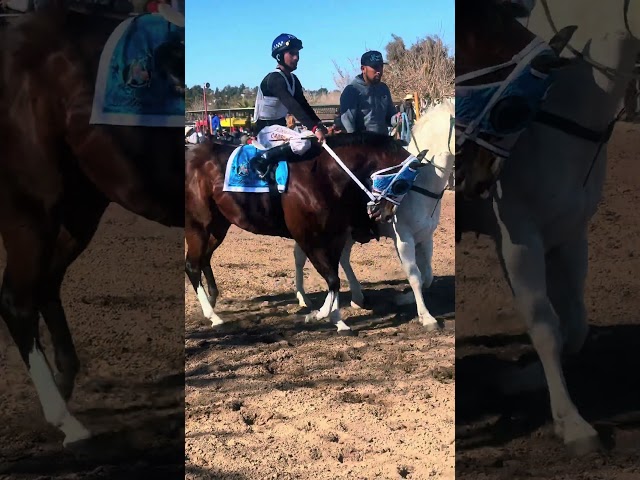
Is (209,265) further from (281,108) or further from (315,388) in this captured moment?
(315,388)

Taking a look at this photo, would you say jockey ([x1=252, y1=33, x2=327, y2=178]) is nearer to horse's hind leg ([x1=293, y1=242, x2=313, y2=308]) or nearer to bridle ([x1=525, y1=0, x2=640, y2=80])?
horse's hind leg ([x1=293, y1=242, x2=313, y2=308])

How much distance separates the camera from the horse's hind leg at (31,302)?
235cm

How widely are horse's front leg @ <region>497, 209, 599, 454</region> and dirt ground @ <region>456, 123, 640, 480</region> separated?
0.12 ft

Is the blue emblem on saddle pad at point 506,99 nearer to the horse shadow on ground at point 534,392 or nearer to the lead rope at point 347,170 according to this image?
the horse shadow on ground at point 534,392

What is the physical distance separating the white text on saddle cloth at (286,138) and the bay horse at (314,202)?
0.30 ft

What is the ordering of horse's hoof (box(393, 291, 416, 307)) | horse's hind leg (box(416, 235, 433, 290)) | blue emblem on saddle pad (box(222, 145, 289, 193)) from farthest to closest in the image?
horse's hoof (box(393, 291, 416, 307))
horse's hind leg (box(416, 235, 433, 290))
blue emblem on saddle pad (box(222, 145, 289, 193))

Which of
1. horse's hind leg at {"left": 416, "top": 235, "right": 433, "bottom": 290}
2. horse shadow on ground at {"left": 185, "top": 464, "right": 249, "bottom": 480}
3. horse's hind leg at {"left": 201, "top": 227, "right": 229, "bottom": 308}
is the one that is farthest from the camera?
horse's hind leg at {"left": 416, "top": 235, "right": 433, "bottom": 290}

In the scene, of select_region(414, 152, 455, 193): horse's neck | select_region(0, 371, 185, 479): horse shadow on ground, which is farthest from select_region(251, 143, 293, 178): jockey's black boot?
select_region(0, 371, 185, 479): horse shadow on ground

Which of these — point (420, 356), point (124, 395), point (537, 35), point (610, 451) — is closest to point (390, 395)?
point (420, 356)

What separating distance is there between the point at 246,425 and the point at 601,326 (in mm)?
2276

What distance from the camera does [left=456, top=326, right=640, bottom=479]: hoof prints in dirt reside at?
2.44 metres

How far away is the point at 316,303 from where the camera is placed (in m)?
6.91

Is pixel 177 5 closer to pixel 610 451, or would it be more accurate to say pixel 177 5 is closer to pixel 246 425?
pixel 610 451

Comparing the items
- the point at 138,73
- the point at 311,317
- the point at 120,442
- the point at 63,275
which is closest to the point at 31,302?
the point at 63,275
